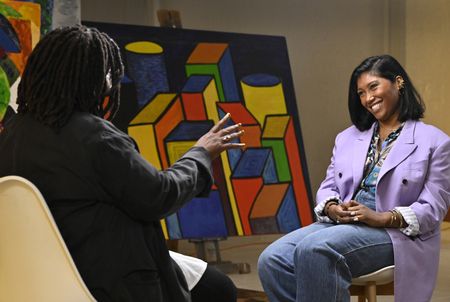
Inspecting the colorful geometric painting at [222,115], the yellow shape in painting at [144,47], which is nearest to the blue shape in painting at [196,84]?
the colorful geometric painting at [222,115]

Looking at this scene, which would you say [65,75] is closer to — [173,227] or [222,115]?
[173,227]

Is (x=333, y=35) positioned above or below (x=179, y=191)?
below

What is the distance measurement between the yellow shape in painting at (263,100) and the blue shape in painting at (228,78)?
0.07 meters

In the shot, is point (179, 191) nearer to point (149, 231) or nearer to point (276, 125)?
point (149, 231)

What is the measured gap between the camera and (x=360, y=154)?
10.5 ft

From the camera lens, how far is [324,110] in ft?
22.6

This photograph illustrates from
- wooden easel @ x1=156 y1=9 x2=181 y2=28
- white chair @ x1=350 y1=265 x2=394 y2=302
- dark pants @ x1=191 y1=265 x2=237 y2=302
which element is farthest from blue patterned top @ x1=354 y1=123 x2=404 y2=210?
wooden easel @ x1=156 y1=9 x2=181 y2=28

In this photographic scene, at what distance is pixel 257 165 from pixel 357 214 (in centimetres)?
209

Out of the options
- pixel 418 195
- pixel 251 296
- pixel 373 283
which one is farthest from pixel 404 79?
pixel 251 296

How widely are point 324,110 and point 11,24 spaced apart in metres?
3.71

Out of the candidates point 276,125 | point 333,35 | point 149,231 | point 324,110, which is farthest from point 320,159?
point 149,231

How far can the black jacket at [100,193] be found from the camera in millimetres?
1925

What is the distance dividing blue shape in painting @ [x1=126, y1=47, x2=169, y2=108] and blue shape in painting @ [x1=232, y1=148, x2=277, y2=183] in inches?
26.6

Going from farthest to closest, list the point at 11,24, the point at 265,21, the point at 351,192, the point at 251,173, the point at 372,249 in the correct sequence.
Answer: the point at 265,21, the point at 251,173, the point at 11,24, the point at 351,192, the point at 372,249
